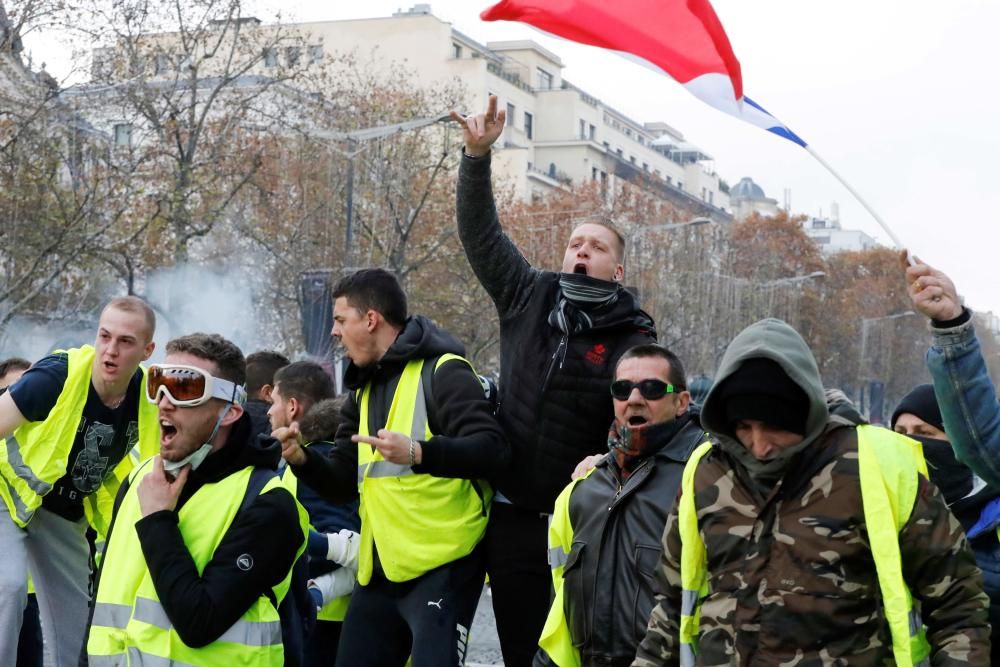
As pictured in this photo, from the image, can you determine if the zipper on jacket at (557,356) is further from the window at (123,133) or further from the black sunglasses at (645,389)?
the window at (123,133)

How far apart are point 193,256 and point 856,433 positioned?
104 ft

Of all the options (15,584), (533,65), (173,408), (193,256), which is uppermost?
(533,65)

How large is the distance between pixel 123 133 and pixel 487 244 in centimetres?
2530

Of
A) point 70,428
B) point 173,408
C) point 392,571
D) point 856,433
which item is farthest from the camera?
point 70,428

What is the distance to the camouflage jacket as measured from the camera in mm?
3551

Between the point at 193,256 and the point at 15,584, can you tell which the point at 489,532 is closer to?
the point at 15,584

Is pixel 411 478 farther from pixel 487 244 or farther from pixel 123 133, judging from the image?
pixel 123 133

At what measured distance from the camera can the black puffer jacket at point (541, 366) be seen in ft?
18.9

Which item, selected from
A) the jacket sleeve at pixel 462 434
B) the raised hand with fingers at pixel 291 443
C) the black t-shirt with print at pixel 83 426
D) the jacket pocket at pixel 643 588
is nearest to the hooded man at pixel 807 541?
the jacket pocket at pixel 643 588

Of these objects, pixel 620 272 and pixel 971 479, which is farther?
pixel 620 272

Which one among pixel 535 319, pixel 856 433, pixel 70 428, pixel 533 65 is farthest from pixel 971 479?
pixel 533 65

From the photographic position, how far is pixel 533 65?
86.9 metres

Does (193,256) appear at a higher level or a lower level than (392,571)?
higher

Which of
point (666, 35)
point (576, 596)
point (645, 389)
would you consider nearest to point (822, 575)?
point (576, 596)
